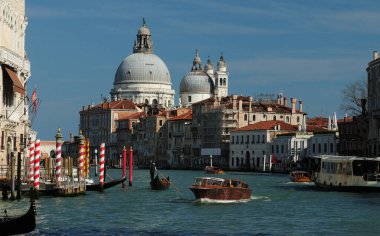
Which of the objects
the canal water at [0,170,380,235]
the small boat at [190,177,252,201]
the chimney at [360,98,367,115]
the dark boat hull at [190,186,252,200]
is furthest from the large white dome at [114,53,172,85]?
the dark boat hull at [190,186,252,200]

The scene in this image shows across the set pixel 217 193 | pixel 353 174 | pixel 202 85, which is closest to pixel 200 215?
pixel 217 193

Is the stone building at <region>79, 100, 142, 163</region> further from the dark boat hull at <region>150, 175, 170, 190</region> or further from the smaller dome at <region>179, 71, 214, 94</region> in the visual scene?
the dark boat hull at <region>150, 175, 170, 190</region>

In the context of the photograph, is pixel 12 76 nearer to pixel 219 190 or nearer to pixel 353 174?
pixel 219 190

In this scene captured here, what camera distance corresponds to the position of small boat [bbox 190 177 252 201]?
2952 centimetres

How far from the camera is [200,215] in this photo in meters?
26.0

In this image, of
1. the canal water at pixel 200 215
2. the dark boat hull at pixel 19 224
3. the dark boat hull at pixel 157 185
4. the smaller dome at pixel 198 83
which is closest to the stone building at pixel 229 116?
the smaller dome at pixel 198 83

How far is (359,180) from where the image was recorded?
37.0m

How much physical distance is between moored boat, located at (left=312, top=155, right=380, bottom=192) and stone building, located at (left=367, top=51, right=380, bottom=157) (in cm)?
1323

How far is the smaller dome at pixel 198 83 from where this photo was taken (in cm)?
12138

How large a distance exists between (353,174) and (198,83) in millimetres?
84719

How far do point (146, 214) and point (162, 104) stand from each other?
317 feet

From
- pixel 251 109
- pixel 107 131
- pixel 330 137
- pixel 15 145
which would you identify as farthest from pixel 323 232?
pixel 107 131

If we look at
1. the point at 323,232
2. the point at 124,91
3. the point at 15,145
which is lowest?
the point at 323,232

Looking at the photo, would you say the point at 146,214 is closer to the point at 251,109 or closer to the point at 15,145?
the point at 15,145
